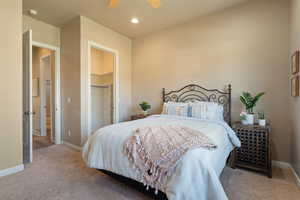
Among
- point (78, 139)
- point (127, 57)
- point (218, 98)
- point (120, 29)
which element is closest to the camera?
point (218, 98)

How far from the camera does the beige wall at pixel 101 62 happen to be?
5.23 m

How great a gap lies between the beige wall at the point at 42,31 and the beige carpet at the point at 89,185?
2770 mm

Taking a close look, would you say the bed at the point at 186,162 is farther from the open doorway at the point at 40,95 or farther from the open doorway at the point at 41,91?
the open doorway at the point at 41,91

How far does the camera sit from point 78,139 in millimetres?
3498

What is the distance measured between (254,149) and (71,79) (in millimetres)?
3927

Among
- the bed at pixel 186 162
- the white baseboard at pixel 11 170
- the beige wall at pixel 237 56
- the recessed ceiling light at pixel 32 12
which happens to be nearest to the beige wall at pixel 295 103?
the beige wall at pixel 237 56

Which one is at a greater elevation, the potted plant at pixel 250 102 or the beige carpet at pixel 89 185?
the potted plant at pixel 250 102

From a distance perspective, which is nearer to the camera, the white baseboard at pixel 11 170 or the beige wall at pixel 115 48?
the white baseboard at pixel 11 170

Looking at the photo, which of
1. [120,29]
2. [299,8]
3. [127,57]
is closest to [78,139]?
[127,57]

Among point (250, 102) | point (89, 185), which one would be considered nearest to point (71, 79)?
point (89, 185)

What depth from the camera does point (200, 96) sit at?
3.44 meters

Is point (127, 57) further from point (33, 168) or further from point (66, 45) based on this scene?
point (33, 168)

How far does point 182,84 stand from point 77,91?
95.0 inches

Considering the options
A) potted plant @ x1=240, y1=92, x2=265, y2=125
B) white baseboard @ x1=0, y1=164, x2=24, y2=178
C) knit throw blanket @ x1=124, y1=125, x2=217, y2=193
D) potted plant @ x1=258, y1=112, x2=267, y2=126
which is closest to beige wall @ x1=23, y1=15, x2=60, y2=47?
white baseboard @ x1=0, y1=164, x2=24, y2=178
